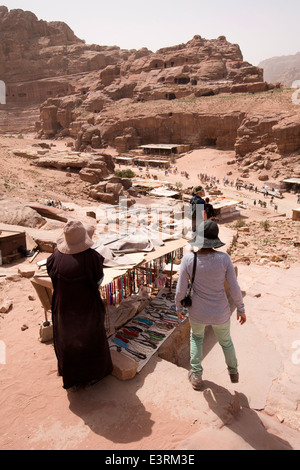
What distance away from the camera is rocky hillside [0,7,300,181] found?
34188 mm

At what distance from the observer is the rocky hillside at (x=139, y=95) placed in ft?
112

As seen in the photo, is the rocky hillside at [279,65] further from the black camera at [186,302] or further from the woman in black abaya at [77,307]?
the woman in black abaya at [77,307]

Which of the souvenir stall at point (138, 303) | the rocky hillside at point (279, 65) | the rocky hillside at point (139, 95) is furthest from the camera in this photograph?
the rocky hillside at point (279, 65)

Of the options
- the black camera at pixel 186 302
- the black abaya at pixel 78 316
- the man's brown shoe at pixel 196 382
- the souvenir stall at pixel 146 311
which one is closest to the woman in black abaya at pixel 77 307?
the black abaya at pixel 78 316

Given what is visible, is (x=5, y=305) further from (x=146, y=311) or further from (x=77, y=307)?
(x=77, y=307)

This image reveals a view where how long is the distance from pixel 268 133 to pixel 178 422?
3353cm

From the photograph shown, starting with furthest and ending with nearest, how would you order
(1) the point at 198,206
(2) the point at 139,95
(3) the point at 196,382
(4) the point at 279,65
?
(4) the point at 279,65
(2) the point at 139,95
(1) the point at 198,206
(3) the point at 196,382

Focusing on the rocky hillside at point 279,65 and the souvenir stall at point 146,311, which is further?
the rocky hillside at point 279,65

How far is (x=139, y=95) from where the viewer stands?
48.1m

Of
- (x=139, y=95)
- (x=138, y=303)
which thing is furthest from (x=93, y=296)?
(x=139, y=95)

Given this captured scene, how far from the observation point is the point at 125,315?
479 cm

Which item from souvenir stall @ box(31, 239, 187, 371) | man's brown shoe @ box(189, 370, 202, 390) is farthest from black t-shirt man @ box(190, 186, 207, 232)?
man's brown shoe @ box(189, 370, 202, 390)

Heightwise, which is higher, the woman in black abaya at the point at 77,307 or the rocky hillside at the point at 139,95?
the rocky hillside at the point at 139,95

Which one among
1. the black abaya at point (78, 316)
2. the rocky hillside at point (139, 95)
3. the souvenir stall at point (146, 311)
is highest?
the rocky hillside at point (139, 95)
